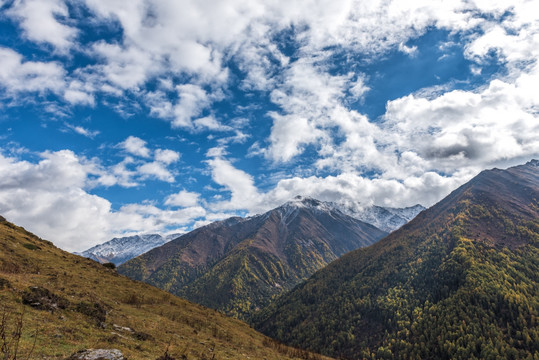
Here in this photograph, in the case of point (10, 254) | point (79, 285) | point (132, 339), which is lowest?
point (132, 339)

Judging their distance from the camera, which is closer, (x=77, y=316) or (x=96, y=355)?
(x=96, y=355)

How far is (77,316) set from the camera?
3694cm

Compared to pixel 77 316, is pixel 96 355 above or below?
below

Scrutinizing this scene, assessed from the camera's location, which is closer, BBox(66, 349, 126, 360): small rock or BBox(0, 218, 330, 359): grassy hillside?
Answer: BBox(66, 349, 126, 360): small rock

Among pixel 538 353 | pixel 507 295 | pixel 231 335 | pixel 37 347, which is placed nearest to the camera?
pixel 37 347

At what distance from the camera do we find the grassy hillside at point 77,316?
27.6 meters

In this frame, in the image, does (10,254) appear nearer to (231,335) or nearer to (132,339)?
(132,339)

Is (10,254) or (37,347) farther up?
(10,254)

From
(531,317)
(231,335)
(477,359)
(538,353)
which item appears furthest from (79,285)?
(531,317)

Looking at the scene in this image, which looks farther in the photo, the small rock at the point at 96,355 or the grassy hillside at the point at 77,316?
the grassy hillside at the point at 77,316

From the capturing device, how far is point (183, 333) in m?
51.5

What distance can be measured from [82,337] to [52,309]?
31.4 feet

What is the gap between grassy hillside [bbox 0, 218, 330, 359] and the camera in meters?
27.6

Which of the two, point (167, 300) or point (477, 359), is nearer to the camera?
point (167, 300)
